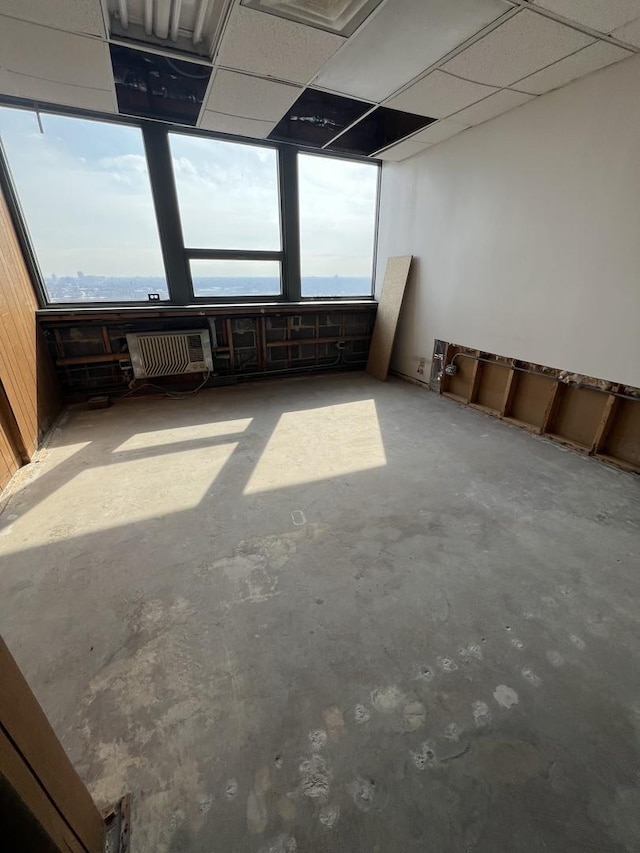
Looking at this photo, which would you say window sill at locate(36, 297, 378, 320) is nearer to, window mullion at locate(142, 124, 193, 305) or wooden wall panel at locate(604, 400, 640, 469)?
window mullion at locate(142, 124, 193, 305)

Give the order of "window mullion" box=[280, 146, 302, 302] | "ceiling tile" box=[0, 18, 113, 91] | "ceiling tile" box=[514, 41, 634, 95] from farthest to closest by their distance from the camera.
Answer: "window mullion" box=[280, 146, 302, 302]
"ceiling tile" box=[514, 41, 634, 95]
"ceiling tile" box=[0, 18, 113, 91]

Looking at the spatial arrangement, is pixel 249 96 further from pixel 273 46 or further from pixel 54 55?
pixel 54 55

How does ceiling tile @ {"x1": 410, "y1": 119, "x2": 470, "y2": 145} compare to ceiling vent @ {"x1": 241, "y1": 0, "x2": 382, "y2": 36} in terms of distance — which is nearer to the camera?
ceiling vent @ {"x1": 241, "y1": 0, "x2": 382, "y2": 36}

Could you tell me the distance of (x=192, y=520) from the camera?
2117 millimetres

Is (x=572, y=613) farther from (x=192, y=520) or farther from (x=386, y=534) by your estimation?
(x=192, y=520)

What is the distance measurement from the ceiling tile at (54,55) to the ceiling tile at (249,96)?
0.78m

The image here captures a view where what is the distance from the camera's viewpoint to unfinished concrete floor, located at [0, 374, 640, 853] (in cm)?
99

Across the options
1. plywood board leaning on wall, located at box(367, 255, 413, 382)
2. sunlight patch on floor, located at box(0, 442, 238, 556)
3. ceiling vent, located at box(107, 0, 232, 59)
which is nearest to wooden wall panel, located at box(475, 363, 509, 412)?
plywood board leaning on wall, located at box(367, 255, 413, 382)

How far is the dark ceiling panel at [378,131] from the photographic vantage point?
11.5 ft

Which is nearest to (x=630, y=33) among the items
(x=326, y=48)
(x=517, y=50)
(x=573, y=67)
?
(x=573, y=67)

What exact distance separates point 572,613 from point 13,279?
462cm

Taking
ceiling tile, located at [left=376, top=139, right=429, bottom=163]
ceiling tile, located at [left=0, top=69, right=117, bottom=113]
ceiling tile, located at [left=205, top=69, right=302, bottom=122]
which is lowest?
ceiling tile, located at [left=376, top=139, right=429, bottom=163]

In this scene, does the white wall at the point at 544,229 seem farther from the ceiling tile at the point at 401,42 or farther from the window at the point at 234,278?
the window at the point at 234,278

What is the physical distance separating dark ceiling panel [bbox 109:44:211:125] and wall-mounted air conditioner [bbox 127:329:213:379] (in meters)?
2.02
